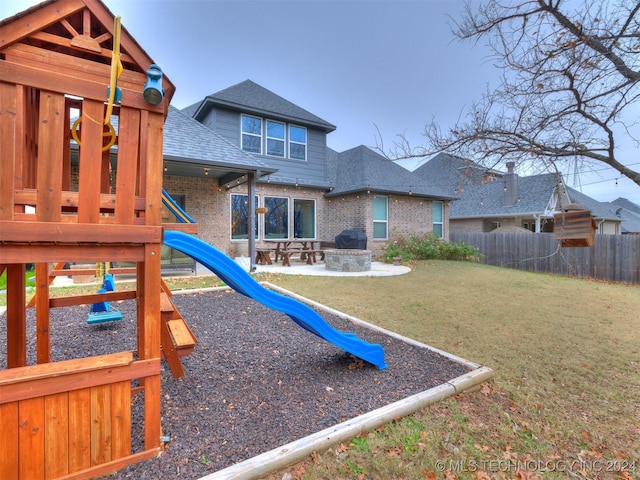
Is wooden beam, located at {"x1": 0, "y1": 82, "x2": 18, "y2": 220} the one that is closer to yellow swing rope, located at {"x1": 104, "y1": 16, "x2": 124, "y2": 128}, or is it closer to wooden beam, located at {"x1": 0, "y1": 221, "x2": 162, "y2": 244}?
wooden beam, located at {"x1": 0, "y1": 221, "x2": 162, "y2": 244}

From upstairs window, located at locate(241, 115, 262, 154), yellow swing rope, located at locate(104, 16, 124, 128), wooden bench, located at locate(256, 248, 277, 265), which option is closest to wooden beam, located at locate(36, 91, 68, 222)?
yellow swing rope, located at locate(104, 16, 124, 128)

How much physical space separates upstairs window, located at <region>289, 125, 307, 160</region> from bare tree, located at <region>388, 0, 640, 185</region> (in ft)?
34.2

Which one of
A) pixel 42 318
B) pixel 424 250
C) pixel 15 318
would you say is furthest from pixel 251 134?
pixel 15 318

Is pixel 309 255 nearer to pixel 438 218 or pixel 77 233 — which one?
pixel 438 218

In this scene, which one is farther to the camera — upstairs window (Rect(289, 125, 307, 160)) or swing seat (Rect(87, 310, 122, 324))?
upstairs window (Rect(289, 125, 307, 160))

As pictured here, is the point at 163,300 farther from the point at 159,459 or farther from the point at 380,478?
the point at 380,478

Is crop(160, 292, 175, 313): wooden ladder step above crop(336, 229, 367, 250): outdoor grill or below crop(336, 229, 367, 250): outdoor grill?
below

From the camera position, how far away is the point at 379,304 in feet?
20.5

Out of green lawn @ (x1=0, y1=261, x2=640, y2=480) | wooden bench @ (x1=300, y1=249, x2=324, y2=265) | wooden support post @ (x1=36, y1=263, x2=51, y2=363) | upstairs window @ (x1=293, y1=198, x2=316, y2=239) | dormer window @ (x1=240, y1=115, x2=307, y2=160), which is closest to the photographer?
green lawn @ (x1=0, y1=261, x2=640, y2=480)

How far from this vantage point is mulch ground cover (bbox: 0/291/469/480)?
2.07 m

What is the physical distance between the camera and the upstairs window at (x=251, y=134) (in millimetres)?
12516

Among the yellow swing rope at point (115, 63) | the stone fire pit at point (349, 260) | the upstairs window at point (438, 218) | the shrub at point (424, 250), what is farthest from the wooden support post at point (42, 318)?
the upstairs window at point (438, 218)

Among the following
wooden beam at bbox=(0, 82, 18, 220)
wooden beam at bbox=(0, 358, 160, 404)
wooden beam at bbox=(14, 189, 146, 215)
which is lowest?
wooden beam at bbox=(0, 358, 160, 404)

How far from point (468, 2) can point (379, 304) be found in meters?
4.91
